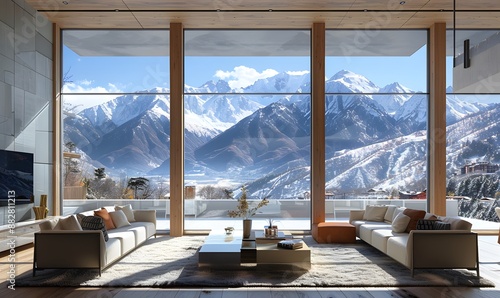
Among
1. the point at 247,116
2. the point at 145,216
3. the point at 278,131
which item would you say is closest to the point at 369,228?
the point at 278,131

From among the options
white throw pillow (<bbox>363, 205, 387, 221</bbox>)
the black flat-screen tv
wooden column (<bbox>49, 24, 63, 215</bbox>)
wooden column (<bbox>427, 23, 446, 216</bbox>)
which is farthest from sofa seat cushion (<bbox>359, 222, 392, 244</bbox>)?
wooden column (<bbox>49, 24, 63, 215</bbox>)

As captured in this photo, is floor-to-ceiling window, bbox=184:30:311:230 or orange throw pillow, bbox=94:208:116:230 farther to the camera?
floor-to-ceiling window, bbox=184:30:311:230

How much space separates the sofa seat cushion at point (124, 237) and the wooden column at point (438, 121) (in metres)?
5.71

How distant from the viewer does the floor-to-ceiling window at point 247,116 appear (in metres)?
9.12

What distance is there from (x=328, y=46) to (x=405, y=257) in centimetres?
499

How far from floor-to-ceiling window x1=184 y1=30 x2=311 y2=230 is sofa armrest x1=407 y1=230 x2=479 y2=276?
391 cm

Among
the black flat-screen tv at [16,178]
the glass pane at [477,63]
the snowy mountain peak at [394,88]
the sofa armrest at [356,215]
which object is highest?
the snowy mountain peak at [394,88]

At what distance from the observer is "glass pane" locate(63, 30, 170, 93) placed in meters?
9.12

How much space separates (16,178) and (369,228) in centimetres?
550

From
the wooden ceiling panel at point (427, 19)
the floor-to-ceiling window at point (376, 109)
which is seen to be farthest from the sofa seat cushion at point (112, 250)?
the wooden ceiling panel at point (427, 19)

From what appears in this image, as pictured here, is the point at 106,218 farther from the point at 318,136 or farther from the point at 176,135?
the point at 318,136

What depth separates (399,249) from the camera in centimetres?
562

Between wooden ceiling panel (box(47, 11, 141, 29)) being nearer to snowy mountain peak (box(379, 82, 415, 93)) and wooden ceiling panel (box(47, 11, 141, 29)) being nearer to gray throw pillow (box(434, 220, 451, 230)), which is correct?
snowy mountain peak (box(379, 82, 415, 93))

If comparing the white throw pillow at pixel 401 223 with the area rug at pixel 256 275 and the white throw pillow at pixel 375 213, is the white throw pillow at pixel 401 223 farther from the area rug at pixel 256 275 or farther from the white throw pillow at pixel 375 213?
the white throw pillow at pixel 375 213
